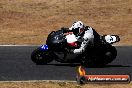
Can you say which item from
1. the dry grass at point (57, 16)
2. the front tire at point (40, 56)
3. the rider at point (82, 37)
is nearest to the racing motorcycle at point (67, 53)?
the front tire at point (40, 56)

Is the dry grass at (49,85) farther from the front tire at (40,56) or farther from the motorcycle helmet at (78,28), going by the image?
the motorcycle helmet at (78,28)

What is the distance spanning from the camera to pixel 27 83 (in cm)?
1619

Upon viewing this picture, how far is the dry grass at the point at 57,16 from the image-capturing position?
89.4ft

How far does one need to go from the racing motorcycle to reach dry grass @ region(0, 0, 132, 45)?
5.75 m

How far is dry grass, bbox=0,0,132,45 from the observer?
27.3 m

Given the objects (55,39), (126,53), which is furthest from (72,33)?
(126,53)

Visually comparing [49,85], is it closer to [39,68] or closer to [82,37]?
[39,68]

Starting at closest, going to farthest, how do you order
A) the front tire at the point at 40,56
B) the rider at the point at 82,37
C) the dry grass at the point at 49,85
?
the dry grass at the point at 49,85 < the rider at the point at 82,37 < the front tire at the point at 40,56

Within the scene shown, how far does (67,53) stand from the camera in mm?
19219

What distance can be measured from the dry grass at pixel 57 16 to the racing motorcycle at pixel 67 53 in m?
5.75

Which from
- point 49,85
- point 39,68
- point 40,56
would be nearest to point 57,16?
point 40,56

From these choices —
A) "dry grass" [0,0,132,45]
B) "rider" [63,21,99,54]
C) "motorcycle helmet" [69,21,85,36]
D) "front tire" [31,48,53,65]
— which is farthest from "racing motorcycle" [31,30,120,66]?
"dry grass" [0,0,132,45]

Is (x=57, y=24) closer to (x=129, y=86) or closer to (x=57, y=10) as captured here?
(x=57, y=10)

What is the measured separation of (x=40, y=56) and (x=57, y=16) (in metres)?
11.4
